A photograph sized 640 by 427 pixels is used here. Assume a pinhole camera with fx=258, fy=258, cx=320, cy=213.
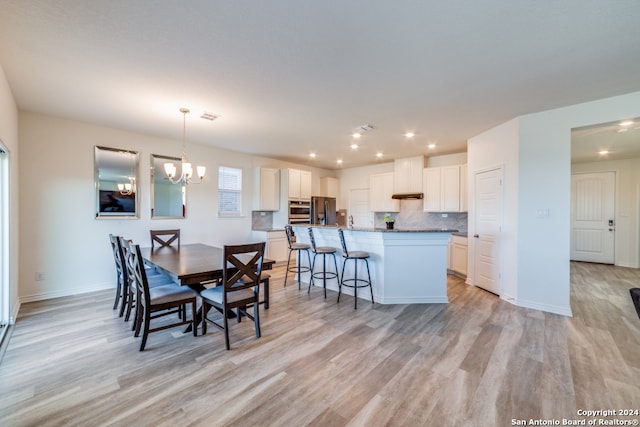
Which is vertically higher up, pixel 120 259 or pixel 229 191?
pixel 229 191

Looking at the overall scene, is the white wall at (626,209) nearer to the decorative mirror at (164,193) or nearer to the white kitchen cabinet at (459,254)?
the white kitchen cabinet at (459,254)

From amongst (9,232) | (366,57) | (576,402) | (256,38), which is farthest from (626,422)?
(9,232)

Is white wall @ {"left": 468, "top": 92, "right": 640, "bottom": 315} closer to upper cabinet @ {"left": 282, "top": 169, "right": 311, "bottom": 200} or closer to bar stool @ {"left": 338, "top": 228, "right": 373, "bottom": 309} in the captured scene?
bar stool @ {"left": 338, "top": 228, "right": 373, "bottom": 309}

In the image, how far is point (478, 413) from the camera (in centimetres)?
164

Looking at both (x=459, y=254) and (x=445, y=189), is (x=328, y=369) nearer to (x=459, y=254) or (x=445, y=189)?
(x=459, y=254)

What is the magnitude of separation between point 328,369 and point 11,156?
413 centimetres

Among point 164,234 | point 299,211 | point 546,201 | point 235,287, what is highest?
point 546,201

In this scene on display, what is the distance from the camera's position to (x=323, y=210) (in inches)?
280

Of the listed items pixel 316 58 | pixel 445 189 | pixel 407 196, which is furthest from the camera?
pixel 407 196

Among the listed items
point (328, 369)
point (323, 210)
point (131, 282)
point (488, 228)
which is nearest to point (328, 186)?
point (323, 210)

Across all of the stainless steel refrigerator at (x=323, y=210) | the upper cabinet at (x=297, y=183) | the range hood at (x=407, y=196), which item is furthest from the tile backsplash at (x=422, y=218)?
the upper cabinet at (x=297, y=183)

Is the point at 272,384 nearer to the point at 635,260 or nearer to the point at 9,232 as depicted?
the point at 9,232

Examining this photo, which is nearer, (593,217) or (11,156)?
(11,156)

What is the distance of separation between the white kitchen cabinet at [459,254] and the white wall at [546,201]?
1378 millimetres
